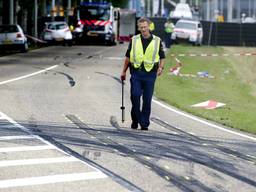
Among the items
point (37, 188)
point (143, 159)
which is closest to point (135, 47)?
point (143, 159)

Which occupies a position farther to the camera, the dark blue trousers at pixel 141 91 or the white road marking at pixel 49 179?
the dark blue trousers at pixel 141 91

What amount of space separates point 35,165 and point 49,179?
2.94ft

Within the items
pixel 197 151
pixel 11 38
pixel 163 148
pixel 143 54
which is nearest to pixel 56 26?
pixel 11 38

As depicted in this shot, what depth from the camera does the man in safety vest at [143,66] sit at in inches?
528

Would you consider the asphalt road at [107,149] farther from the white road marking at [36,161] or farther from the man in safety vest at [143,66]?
the man in safety vest at [143,66]

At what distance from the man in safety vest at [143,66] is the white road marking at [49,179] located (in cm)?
452

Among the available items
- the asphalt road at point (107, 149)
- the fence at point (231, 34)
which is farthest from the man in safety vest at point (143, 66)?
the fence at point (231, 34)

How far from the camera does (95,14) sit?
55.8m

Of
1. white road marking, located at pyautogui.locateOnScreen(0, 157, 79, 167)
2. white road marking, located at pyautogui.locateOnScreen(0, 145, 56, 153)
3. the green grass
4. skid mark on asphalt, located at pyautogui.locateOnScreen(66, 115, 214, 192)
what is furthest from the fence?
white road marking, located at pyautogui.locateOnScreen(0, 157, 79, 167)

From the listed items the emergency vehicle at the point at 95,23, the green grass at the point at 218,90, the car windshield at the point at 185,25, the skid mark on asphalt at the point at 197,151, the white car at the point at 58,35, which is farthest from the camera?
the car windshield at the point at 185,25

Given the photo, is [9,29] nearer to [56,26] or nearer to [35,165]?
[56,26]

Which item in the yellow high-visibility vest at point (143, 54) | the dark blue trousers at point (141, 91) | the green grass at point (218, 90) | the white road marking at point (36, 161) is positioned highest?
the yellow high-visibility vest at point (143, 54)

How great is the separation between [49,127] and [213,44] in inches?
2044

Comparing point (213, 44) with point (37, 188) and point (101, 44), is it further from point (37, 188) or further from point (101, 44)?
point (37, 188)
